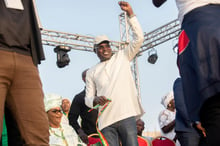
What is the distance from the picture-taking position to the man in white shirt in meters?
1.70

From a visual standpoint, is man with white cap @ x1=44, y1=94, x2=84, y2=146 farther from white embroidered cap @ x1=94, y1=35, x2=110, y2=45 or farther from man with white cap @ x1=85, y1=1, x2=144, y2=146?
white embroidered cap @ x1=94, y1=35, x2=110, y2=45

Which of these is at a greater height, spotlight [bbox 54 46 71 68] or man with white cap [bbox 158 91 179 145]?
spotlight [bbox 54 46 71 68]

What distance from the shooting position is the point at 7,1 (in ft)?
7.65

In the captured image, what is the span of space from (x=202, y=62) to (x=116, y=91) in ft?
A: 8.36

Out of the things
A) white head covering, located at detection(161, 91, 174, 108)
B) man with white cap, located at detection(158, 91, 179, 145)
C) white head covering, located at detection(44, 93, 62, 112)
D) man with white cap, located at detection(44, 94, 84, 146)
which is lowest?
man with white cap, located at detection(158, 91, 179, 145)

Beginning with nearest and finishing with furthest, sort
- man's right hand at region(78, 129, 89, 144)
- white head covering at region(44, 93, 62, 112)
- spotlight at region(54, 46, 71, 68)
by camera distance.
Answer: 1. white head covering at region(44, 93, 62, 112)
2. man's right hand at region(78, 129, 89, 144)
3. spotlight at region(54, 46, 71, 68)

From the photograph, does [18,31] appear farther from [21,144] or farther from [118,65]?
[118,65]

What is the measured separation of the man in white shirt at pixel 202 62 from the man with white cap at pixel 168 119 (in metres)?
3.92

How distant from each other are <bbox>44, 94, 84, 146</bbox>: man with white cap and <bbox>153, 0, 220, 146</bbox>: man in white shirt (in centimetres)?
297

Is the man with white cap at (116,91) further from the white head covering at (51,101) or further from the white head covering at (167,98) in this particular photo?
the white head covering at (167,98)

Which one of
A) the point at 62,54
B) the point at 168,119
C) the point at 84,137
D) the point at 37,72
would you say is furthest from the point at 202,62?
the point at 62,54

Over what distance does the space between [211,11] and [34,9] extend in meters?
1.14

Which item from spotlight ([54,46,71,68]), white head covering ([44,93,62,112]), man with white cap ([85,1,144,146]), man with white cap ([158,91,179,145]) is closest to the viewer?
man with white cap ([85,1,144,146])

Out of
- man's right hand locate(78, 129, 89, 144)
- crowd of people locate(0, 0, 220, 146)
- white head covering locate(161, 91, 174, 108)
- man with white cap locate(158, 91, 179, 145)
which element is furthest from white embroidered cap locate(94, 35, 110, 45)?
crowd of people locate(0, 0, 220, 146)
